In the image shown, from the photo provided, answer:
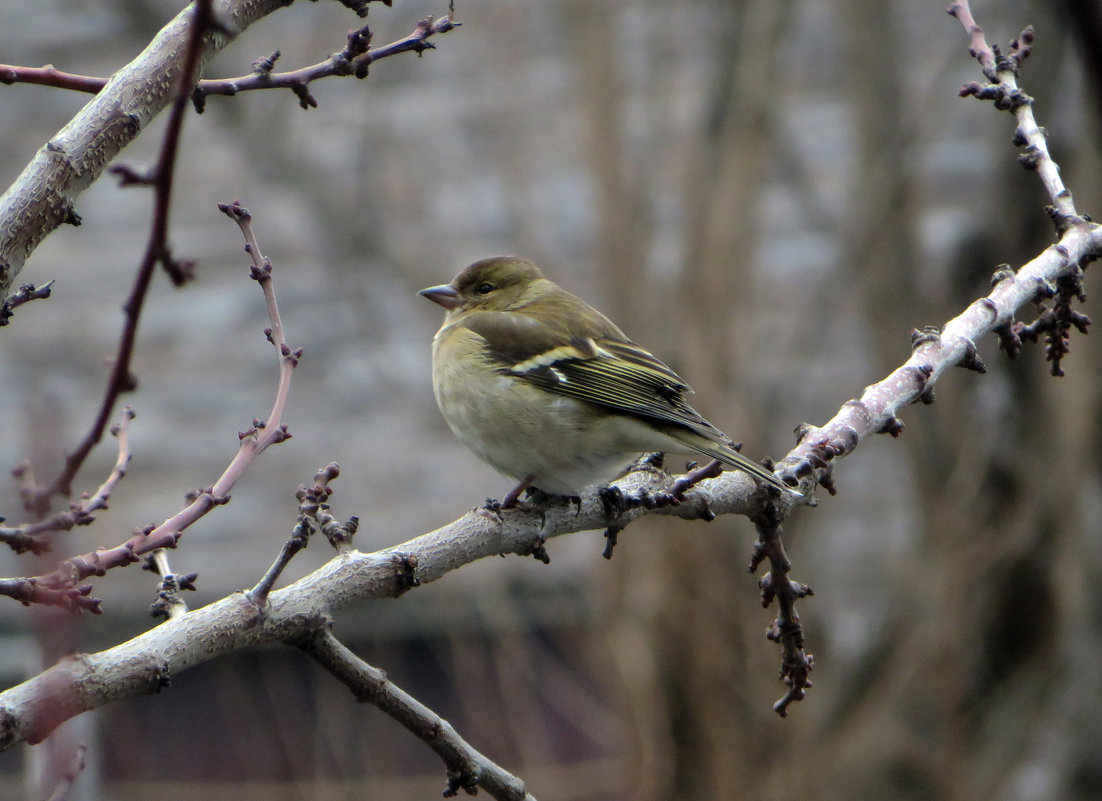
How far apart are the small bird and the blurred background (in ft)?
6.45

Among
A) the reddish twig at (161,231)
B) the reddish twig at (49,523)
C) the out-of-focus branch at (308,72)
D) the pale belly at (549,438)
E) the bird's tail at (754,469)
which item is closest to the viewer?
the reddish twig at (161,231)

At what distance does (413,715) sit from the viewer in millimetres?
2307

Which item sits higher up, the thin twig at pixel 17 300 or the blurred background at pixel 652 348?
the blurred background at pixel 652 348

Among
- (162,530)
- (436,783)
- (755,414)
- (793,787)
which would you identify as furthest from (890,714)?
(162,530)

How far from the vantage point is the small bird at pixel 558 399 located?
144 inches

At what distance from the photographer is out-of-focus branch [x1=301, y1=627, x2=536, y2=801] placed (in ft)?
7.34

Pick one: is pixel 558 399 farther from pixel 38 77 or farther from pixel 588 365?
→ pixel 38 77

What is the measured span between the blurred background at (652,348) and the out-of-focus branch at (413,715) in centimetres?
309

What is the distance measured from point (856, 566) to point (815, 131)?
333 centimetres

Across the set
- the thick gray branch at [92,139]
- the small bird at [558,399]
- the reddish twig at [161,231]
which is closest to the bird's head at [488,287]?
the small bird at [558,399]

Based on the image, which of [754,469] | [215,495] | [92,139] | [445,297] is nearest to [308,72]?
[92,139]

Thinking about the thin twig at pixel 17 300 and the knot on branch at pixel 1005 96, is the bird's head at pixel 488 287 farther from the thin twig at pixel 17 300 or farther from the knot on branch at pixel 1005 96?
the thin twig at pixel 17 300

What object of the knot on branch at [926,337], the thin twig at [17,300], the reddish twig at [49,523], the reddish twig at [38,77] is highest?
the reddish twig at [38,77]

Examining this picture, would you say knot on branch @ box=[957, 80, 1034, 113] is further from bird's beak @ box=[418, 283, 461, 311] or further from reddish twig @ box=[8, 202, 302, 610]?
bird's beak @ box=[418, 283, 461, 311]
